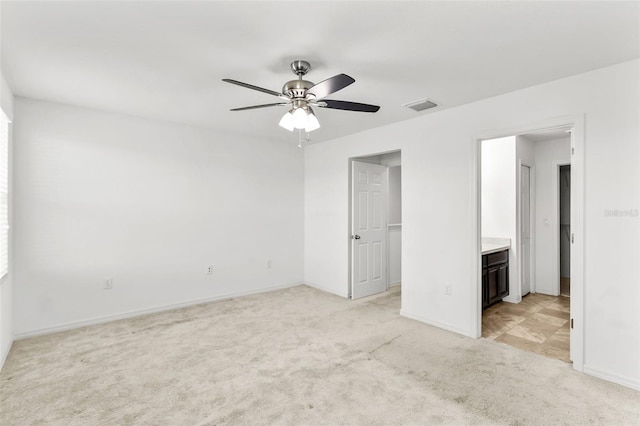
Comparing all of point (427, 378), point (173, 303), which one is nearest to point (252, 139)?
point (173, 303)

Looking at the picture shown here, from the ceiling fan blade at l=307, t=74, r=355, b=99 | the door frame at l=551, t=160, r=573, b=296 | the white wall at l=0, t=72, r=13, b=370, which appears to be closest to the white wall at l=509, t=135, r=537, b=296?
the door frame at l=551, t=160, r=573, b=296

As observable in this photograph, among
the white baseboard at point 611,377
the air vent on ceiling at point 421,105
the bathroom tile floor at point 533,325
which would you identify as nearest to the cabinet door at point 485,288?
the bathroom tile floor at point 533,325

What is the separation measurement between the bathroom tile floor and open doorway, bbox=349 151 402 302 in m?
1.52

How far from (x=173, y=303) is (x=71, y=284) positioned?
3.92ft

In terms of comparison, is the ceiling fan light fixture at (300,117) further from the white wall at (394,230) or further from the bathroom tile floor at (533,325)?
the white wall at (394,230)

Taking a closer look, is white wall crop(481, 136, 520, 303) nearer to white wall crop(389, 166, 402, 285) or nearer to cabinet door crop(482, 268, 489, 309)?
cabinet door crop(482, 268, 489, 309)

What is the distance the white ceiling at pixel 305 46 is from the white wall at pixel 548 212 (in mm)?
2827

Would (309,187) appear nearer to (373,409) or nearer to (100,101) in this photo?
(100,101)

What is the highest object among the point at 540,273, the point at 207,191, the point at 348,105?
the point at 348,105

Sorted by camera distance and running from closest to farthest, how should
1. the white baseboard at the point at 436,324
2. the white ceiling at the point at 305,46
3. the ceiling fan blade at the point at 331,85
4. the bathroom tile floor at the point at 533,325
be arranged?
the white ceiling at the point at 305,46 < the ceiling fan blade at the point at 331,85 < the bathroom tile floor at the point at 533,325 < the white baseboard at the point at 436,324

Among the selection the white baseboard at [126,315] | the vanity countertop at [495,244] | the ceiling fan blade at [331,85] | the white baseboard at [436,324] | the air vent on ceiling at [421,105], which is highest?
the air vent on ceiling at [421,105]

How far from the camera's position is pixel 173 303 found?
4395 mm

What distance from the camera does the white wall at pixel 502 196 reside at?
473cm

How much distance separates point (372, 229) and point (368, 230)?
0.10 metres
